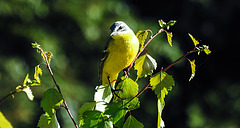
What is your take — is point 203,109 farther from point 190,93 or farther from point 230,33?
point 230,33

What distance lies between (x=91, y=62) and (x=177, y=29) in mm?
1533

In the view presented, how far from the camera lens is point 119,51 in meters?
1.46

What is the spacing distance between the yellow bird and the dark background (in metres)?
2.76

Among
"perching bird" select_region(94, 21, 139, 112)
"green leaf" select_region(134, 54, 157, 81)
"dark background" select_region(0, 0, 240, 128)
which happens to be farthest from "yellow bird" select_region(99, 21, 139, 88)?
"dark background" select_region(0, 0, 240, 128)

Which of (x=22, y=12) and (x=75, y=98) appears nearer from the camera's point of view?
(x=75, y=98)

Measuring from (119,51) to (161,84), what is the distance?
497 millimetres

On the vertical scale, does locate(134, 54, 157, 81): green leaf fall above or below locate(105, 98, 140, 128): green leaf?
above

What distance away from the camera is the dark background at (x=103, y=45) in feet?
16.1

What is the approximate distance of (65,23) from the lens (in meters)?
5.53

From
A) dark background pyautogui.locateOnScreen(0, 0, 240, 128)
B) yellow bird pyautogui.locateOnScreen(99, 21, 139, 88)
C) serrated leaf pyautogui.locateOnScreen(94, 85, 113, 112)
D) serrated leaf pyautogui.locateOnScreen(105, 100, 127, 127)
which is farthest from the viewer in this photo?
dark background pyautogui.locateOnScreen(0, 0, 240, 128)

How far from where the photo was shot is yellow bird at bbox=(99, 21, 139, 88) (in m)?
1.39

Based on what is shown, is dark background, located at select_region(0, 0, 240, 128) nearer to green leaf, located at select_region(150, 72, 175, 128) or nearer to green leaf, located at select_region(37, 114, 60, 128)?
green leaf, located at select_region(37, 114, 60, 128)

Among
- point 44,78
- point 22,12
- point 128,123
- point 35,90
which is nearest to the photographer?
point 128,123

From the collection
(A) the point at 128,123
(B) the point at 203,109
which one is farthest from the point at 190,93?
(A) the point at 128,123
